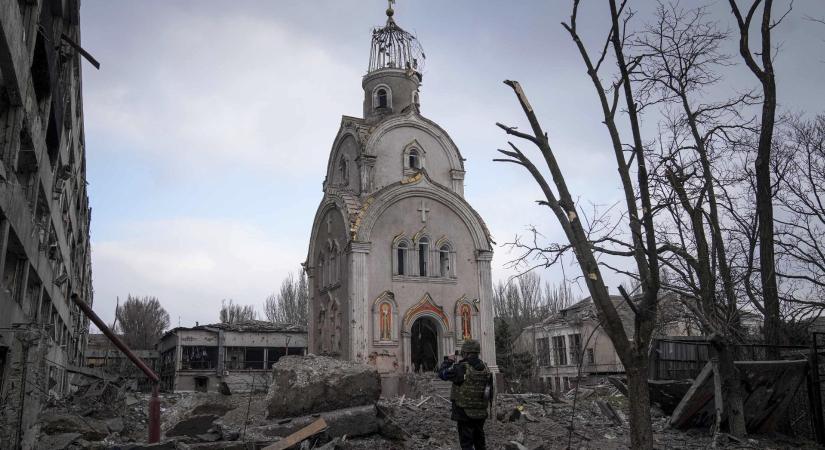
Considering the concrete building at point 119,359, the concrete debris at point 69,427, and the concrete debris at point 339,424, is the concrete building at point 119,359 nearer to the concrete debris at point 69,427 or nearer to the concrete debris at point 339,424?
the concrete debris at point 69,427

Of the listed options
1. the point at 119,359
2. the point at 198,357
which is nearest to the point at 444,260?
the point at 198,357

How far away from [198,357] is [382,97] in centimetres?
1963

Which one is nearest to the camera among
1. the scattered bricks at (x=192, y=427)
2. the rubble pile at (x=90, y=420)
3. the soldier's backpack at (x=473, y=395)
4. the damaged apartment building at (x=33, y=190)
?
the damaged apartment building at (x=33, y=190)

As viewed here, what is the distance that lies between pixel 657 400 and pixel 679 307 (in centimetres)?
224

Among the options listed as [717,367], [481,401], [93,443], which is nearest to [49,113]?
[93,443]

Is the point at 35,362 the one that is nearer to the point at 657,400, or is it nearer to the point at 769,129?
the point at 657,400

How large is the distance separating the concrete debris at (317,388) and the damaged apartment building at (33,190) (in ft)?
12.1

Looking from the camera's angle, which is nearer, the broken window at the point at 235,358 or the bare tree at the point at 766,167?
the bare tree at the point at 766,167

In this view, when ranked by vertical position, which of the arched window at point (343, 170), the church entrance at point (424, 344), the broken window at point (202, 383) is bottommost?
the broken window at point (202, 383)

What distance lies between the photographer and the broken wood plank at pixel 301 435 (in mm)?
9118

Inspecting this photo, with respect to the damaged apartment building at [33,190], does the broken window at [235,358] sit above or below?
below

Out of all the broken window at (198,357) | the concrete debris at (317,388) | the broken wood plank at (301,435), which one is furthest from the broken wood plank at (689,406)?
the broken window at (198,357)

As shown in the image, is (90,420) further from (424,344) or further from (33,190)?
(424,344)

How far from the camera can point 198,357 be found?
35562 millimetres
